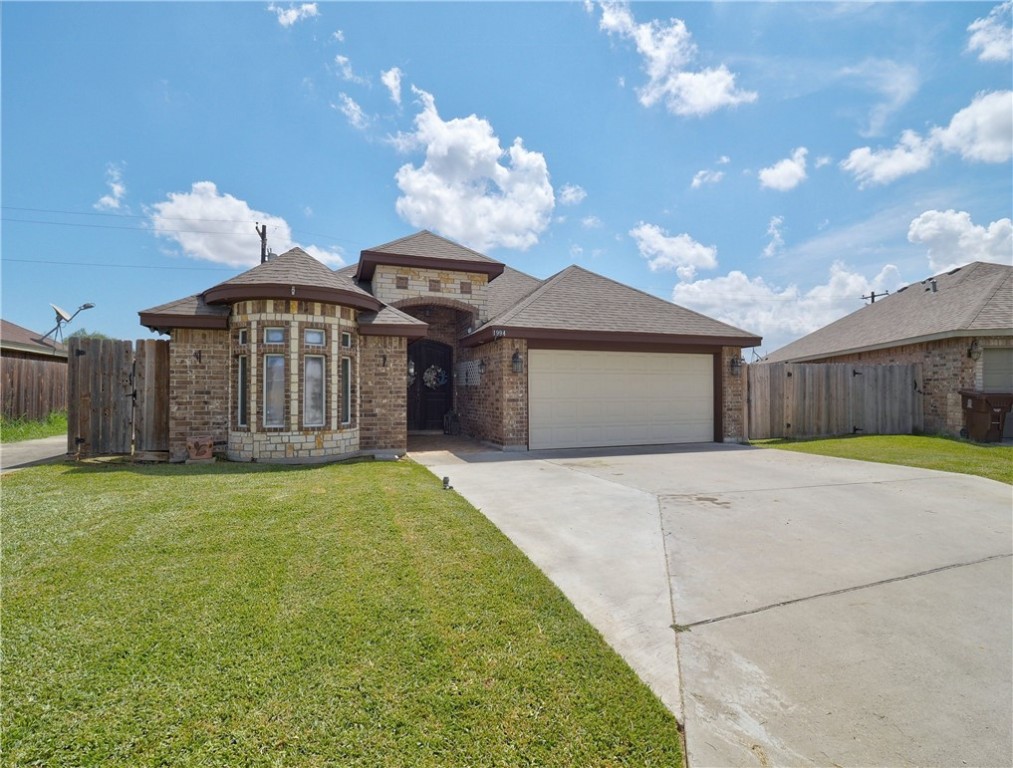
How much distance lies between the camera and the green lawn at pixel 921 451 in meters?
8.46

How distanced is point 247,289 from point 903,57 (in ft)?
39.6

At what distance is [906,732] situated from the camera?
80.1 inches

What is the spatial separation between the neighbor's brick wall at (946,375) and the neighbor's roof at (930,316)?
0.42m

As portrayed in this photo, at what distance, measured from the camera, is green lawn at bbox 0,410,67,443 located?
1182 centimetres

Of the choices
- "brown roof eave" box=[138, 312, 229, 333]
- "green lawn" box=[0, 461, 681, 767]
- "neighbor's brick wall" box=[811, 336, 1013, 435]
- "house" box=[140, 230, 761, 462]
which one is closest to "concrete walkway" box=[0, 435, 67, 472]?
"house" box=[140, 230, 761, 462]

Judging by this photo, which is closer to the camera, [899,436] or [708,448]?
[708,448]

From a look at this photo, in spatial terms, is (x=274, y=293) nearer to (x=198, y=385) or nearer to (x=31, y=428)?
(x=198, y=385)

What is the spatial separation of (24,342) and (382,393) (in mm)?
16229

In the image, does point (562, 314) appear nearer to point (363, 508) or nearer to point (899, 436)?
point (363, 508)

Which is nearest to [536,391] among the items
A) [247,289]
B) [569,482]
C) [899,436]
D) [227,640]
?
[569,482]

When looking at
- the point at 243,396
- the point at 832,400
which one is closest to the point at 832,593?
the point at 243,396

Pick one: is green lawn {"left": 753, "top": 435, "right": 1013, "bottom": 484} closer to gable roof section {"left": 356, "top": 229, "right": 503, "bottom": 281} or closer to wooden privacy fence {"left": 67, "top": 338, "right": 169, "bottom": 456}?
gable roof section {"left": 356, "top": 229, "right": 503, "bottom": 281}

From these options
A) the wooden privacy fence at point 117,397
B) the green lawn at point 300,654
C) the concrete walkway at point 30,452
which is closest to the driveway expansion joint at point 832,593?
the green lawn at point 300,654

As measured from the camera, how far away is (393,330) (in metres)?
9.40
